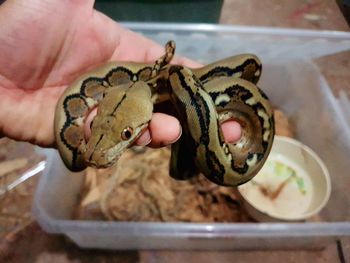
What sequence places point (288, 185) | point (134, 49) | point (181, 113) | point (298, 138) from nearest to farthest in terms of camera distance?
point (181, 113), point (134, 49), point (288, 185), point (298, 138)

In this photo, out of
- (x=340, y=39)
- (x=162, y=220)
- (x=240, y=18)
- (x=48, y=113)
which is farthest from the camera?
(x=240, y=18)

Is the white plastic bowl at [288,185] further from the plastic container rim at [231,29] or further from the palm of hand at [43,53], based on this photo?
the palm of hand at [43,53]

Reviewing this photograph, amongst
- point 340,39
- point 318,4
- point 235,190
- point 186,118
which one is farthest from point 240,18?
point 186,118

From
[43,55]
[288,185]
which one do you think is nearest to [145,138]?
[43,55]

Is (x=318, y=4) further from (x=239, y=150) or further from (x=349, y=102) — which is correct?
(x=239, y=150)

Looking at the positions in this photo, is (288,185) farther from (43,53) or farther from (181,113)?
(43,53)

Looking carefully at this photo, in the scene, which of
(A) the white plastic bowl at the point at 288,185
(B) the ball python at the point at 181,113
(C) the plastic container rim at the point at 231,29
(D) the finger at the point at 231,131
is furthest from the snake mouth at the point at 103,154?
(C) the plastic container rim at the point at 231,29
